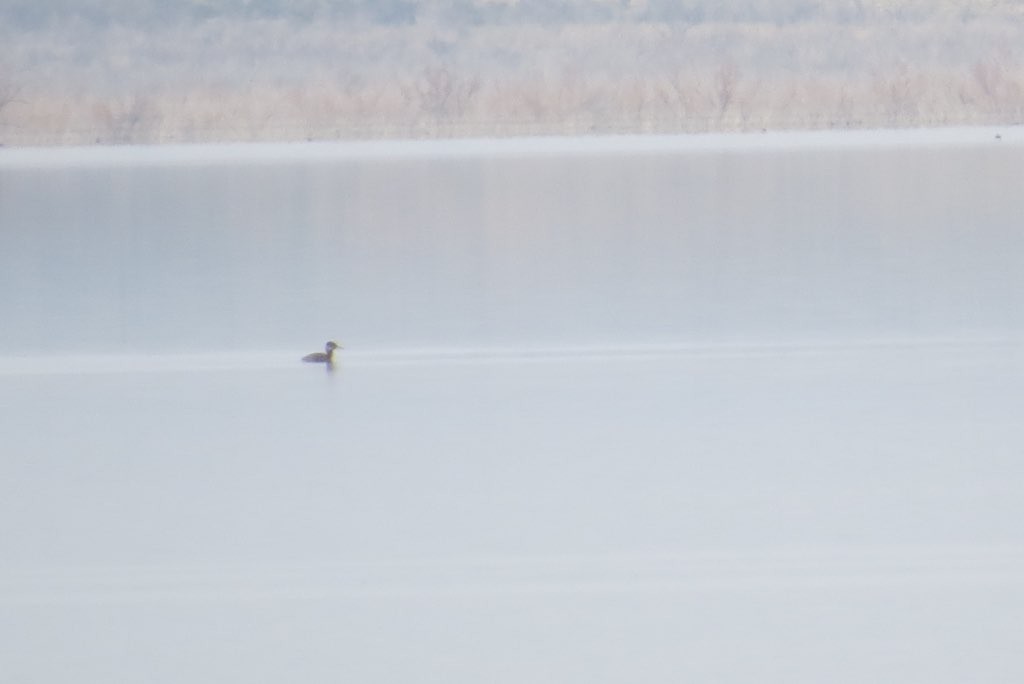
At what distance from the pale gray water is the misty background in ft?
50.3

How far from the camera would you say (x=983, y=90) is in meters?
24.8

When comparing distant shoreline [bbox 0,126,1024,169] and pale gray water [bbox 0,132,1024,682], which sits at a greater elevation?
distant shoreline [bbox 0,126,1024,169]

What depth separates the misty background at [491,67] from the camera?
979 inches

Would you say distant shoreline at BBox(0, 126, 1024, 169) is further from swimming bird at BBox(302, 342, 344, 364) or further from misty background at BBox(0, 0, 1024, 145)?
swimming bird at BBox(302, 342, 344, 364)

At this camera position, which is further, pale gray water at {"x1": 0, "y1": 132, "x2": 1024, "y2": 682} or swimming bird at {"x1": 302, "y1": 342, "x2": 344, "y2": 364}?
swimming bird at {"x1": 302, "y1": 342, "x2": 344, "y2": 364}

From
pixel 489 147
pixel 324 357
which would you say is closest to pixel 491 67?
pixel 489 147

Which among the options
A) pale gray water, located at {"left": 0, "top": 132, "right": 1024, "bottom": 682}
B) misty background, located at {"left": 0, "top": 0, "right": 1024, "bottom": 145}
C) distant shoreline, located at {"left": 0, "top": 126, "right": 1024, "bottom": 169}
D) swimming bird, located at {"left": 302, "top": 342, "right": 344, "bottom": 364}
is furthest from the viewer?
misty background, located at {"left": 0, "top": 0, "right": 1024, "bottom": 145}

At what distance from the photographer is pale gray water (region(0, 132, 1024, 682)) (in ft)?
10.3

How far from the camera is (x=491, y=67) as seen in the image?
1534 inches

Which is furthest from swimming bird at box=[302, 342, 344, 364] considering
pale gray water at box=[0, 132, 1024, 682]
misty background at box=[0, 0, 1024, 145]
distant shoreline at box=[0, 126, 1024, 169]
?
misty background at box=[0, 0, 1024, 145]

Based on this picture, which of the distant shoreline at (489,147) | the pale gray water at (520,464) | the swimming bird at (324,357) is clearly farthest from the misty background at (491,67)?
the swimming bird at (324,357)

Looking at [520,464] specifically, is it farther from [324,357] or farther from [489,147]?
[489,147]

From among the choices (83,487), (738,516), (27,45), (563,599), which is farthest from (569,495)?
(27,45)

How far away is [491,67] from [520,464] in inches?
1380
